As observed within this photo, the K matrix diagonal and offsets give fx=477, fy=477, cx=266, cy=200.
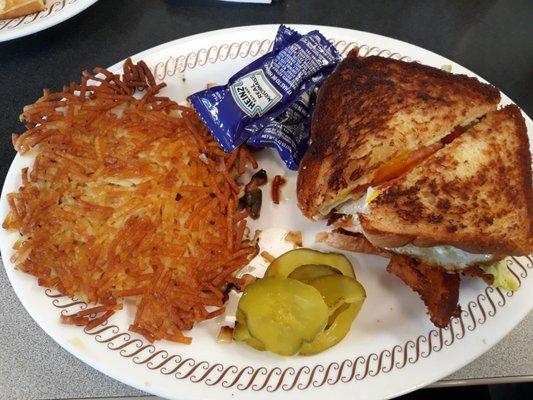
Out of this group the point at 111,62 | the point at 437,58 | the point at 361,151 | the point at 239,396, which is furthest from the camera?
the point at 111,62

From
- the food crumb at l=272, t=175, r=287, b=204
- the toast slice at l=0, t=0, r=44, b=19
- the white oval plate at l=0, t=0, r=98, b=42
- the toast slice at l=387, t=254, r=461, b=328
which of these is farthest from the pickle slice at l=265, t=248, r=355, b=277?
the toast slice at l=0, t=0, r=44, b=19

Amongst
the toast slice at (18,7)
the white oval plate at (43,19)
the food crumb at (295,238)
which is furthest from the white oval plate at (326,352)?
the toast slice at (18,7)

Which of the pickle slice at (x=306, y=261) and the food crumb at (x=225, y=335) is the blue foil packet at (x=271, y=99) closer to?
the pickle slice at (x=306, y=261)

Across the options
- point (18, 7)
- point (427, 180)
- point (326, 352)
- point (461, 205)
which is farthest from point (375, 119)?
point (18, 7)

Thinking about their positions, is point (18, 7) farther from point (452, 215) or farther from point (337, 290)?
point (452, 215)

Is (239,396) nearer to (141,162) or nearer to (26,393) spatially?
(26,393)

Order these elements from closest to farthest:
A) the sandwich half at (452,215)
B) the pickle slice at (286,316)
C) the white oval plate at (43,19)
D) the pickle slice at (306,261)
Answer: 1. the pickle slice at (286,316)
2. the sandwich half at (452,215)
3. the pickle slice at (306,261)
4. the white oval plate at (43,19)

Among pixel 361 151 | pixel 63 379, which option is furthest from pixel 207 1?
pixel 63 379
